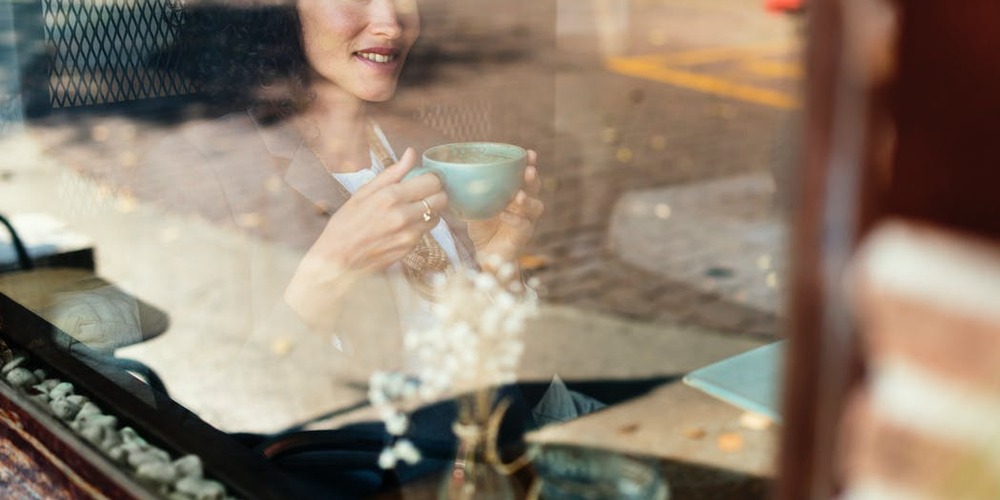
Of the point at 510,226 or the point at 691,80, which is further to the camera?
the point at 691,80

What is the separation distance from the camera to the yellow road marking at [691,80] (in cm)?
612

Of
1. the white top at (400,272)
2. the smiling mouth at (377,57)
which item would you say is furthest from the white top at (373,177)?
the smiling mouth at (377,57)

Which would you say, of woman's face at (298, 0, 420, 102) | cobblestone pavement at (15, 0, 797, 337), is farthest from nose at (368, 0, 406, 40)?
cobblestone pavement at (15, 0, 797, 337)

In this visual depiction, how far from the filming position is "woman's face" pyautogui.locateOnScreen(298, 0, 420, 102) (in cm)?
169

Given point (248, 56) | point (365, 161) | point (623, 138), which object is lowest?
point (623, 138)

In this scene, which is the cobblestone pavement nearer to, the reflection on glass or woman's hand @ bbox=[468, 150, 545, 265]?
the reflection on glass

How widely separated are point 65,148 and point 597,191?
2618 millimetres

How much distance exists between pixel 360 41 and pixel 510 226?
1.27ft

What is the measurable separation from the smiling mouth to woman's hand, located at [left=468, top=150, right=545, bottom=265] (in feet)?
0.94

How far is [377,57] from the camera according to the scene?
69.5 inches

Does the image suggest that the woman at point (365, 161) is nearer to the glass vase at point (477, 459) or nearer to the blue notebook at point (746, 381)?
the glass vase at point (477, 459)

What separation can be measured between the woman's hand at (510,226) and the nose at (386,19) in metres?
0.30

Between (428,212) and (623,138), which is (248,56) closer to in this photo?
(428,212)

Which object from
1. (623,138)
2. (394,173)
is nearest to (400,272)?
(394,173)
